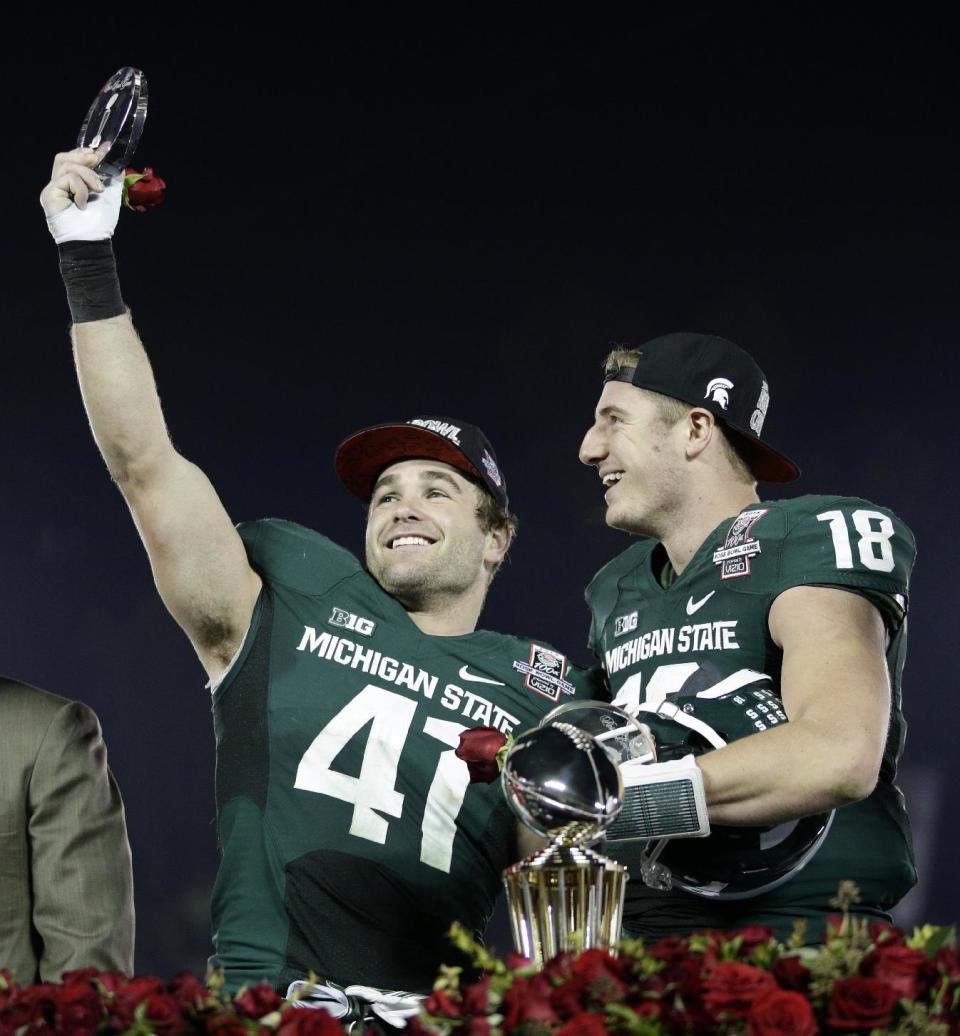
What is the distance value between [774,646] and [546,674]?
517 millimetres

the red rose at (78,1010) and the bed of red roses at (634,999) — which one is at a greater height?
the bed of red roses at (634,999)

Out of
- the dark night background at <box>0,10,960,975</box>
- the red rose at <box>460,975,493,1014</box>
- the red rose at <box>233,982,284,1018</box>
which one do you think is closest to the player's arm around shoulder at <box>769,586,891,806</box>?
the red rose at <box>460,975,493,1014</box>

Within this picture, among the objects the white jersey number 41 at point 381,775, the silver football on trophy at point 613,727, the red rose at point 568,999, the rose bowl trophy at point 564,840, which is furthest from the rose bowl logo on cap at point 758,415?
the red rose at point 568,999

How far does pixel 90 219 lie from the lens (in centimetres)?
195

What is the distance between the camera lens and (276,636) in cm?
224

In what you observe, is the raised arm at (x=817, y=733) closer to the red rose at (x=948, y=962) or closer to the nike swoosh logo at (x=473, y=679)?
the red rose at (x=948, y=962)

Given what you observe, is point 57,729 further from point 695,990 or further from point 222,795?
point 695,990

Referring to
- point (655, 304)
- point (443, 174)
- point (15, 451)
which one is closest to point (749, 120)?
point (655, 304)

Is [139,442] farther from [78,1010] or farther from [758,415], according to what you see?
[78,1010]

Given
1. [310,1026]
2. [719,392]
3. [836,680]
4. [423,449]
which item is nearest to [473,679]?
[423,449]

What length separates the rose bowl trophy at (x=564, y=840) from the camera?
48.1 inches

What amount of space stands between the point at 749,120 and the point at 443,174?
3.83ft

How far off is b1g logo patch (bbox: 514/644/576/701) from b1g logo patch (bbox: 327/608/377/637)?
0.24 metres

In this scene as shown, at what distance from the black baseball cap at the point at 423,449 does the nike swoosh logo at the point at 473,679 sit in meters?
0.39
